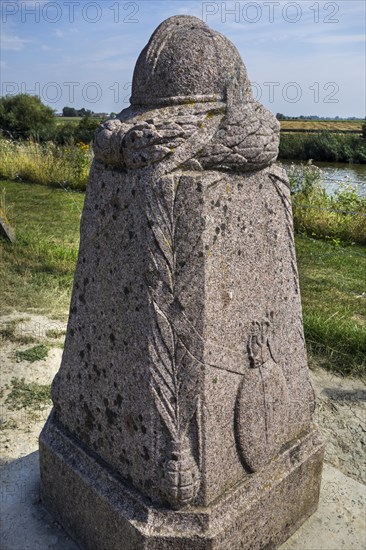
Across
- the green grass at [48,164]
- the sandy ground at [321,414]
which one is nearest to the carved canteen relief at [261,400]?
the sandy ground at [321,414]

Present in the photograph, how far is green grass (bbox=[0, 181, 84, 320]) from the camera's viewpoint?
5.87m

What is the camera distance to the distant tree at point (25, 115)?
86.7 ft

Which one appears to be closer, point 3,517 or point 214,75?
point 214,75

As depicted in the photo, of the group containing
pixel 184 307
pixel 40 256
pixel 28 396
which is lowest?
pixel 28 396

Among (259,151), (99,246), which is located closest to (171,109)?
(259,151)

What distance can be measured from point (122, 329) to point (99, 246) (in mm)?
368

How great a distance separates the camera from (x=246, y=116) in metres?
2.14

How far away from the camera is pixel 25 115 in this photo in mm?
27016

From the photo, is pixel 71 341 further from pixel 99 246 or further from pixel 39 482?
pixel 39 482

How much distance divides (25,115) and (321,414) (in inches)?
1030

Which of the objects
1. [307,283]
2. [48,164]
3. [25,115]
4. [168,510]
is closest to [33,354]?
[168,510]

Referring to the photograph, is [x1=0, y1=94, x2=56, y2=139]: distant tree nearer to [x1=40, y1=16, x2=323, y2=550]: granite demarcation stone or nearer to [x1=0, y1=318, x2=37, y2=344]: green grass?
[x1=0, y1=318, x2=37, y2=344]: green grass

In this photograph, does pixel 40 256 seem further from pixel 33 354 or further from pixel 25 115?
pixel 25 115

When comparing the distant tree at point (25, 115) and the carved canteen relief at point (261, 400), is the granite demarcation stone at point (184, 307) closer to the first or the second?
the carved canteen relief at point (261, 400)
